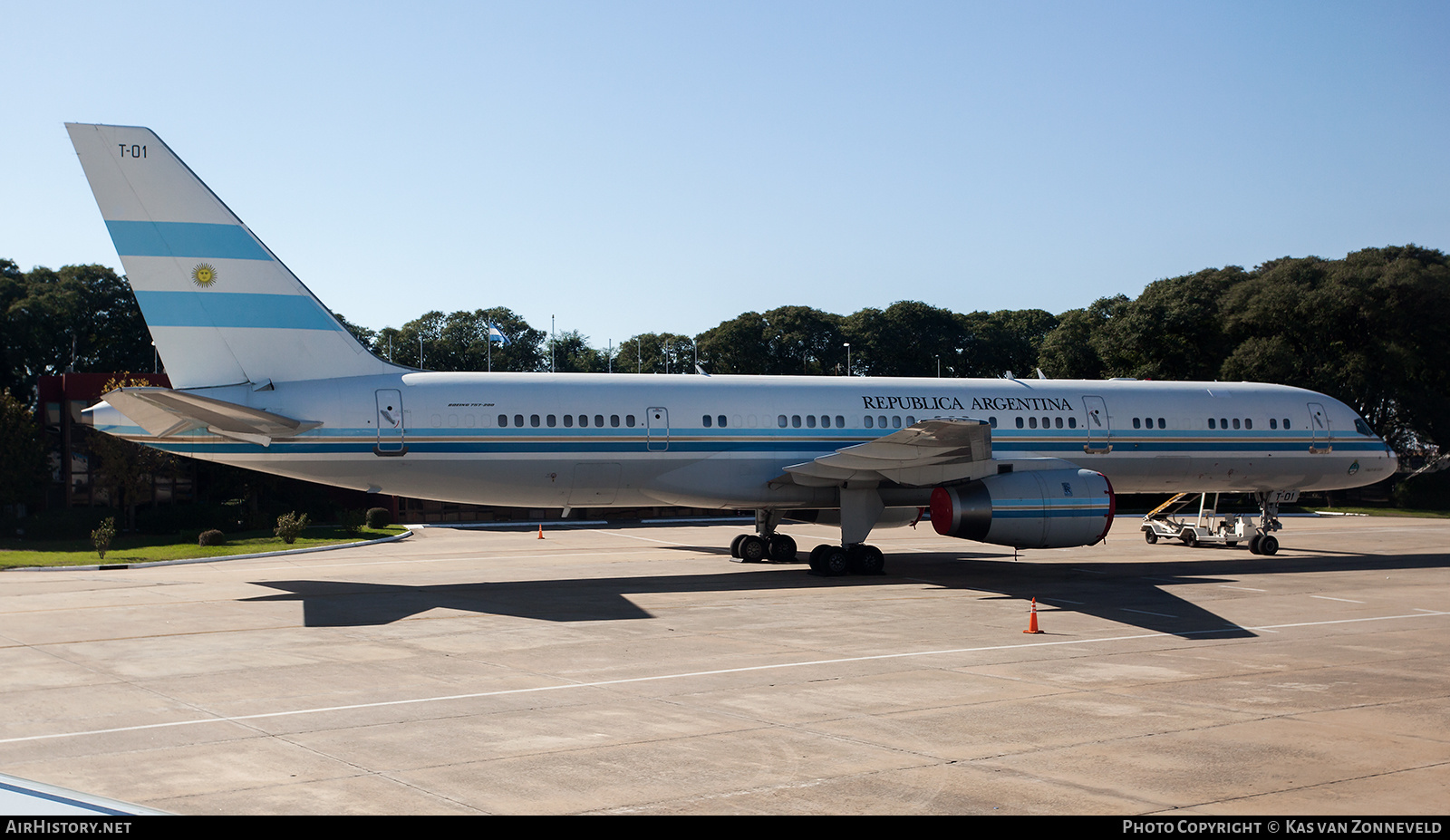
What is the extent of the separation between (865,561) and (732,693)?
11667 mm

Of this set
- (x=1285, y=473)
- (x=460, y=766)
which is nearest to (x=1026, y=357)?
(x=1285, y=473)

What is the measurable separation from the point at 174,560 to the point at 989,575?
19774 mm

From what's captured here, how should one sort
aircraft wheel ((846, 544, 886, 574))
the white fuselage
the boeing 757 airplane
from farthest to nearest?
1. aircraft wheel ((846, 544, 886, 574))
2. the white fuselage
3. the boeing 757 airplane

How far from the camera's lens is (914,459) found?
68.5ft

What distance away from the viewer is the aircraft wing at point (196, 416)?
16.7m

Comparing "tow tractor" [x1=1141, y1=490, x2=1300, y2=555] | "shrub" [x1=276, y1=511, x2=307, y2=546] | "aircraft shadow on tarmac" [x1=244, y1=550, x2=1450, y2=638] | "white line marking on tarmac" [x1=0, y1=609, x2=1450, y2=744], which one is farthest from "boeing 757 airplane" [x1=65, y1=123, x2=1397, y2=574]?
"shrub" [x1=276, y1=511, x2=307, y2=546]

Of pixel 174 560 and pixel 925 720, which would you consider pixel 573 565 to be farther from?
pixel 925 720

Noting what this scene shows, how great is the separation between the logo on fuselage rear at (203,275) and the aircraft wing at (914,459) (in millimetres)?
11177

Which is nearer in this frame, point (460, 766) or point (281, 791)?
point (281, 791)

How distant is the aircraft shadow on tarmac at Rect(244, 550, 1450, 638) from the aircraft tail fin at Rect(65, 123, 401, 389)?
4.13 m

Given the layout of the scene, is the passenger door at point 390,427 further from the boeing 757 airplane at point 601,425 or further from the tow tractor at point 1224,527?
the tow tractor at point 1224,527

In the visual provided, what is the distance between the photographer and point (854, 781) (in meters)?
7.92

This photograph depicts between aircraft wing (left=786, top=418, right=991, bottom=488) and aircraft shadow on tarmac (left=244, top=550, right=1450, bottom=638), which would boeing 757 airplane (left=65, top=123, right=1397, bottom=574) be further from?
aircraft shadow on tarmac (left=244, top=550, right=1450, bottom=638)

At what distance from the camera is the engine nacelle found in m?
20.4
